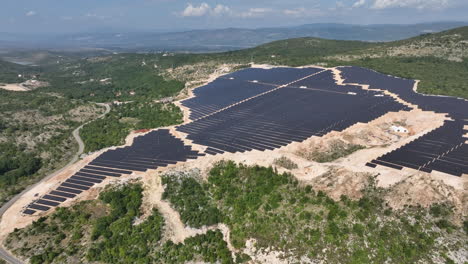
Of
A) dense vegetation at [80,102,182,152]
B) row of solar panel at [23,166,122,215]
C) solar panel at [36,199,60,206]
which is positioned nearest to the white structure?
dense vegetation at [80,102,182,152]

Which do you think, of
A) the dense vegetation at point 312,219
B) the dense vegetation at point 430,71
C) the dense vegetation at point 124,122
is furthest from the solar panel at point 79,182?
the dense vegetation at point 430,71

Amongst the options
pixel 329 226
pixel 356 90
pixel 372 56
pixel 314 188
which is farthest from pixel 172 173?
pixel 372 56

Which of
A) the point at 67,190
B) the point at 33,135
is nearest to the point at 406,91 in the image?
the point at 67,190

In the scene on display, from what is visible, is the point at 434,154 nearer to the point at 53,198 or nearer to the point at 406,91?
the point at 406,91

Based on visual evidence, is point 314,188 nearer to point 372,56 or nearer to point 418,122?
point 418,122

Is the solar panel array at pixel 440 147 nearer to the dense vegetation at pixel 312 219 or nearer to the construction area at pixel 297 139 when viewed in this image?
the construction area at pixel 297 139
